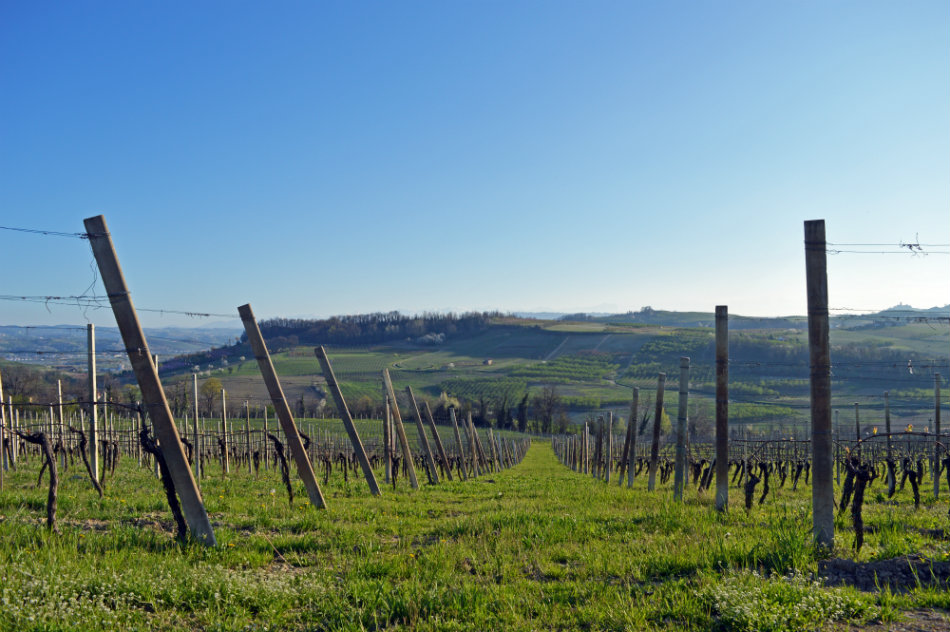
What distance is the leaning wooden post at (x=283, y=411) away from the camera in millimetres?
8430

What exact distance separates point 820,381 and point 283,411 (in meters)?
6.66

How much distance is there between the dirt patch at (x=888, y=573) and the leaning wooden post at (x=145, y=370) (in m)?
5.50

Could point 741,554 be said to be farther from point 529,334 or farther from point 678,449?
→ point 529,334

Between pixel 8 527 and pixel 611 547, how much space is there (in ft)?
19.0

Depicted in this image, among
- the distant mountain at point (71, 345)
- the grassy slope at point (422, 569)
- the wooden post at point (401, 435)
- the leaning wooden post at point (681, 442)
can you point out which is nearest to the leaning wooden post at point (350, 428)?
the wooden post at point (401, 435)

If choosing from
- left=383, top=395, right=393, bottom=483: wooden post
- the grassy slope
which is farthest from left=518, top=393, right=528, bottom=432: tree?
the grassy slope

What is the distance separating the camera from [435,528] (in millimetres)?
7379

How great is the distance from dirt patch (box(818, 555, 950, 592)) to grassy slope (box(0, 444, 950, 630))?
0.20 metres

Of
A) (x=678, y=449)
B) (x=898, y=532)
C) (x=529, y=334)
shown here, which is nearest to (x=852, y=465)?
(x=898, y=532)

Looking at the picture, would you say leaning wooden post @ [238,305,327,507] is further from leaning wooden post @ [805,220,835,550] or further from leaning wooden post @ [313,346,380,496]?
leaning wooden post @ [805,220,835,550]

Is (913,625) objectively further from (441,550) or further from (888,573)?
(441,550)

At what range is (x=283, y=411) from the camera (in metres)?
8.64

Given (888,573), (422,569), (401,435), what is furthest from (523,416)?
(888,573)

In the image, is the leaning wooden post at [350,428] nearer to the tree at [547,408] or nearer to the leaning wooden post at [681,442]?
the leaning wooden post at [681,442]
